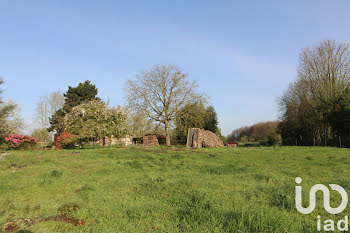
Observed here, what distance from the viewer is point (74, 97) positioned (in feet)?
140

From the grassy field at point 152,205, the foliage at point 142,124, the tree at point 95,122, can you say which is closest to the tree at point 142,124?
the foliage at point 142,124

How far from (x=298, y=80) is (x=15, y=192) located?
3391cm

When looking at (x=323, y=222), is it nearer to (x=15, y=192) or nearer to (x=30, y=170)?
(x=15, y=192)

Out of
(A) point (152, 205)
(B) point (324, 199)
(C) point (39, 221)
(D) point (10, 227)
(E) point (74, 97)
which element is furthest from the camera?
(E) point (74, 97)

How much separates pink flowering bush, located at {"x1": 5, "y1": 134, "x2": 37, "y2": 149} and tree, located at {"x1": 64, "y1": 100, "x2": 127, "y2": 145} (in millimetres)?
3394

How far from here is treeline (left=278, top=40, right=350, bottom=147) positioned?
83.1 feet

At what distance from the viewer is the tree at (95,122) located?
21688mm

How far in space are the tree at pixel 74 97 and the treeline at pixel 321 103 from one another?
34515 millimetres

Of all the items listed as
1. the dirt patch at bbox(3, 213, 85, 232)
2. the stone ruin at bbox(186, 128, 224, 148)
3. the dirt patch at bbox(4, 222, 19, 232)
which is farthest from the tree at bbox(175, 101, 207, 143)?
the dirt patch at bbox(4, 222, 19, 232)

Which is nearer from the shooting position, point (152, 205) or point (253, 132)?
point (152, 205)

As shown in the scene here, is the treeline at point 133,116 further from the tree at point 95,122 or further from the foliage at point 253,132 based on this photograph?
the foliage at point 253,132

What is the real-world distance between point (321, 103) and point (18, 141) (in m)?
31.9

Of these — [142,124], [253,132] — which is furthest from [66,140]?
[253,132]

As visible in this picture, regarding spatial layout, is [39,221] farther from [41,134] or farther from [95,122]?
[41,134]
